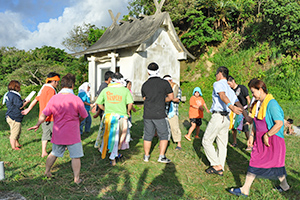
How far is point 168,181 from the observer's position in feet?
14.2

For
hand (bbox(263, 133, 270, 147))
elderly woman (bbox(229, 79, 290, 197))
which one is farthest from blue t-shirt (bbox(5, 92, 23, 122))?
hand (bbox(263, 133, 270, 147))

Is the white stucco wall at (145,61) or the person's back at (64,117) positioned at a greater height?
the white stucco wall at (145,61)

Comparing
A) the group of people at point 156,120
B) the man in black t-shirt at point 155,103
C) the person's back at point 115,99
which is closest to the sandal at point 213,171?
the group of people at point 156,120

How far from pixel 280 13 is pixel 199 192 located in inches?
514

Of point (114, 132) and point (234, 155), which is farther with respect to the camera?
point (234, 155)

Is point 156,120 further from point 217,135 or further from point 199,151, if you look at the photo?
point 199,151

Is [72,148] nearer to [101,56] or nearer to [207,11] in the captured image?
[101,56]

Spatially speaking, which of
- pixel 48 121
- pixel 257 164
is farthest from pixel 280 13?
pixel 48 121

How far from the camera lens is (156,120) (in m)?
4.88

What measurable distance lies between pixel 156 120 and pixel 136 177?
120cm

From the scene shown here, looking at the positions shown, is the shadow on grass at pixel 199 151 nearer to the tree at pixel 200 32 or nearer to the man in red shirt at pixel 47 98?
the man in red shirt at pixel 47 98

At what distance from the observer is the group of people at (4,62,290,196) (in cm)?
351

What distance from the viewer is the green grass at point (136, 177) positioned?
374 centimetres

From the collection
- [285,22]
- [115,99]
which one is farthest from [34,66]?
[115,99]
